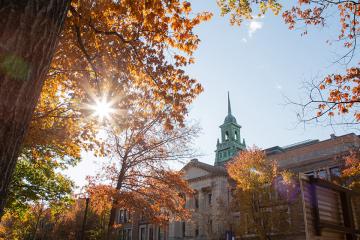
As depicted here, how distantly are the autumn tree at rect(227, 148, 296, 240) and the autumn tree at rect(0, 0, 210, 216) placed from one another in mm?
15843

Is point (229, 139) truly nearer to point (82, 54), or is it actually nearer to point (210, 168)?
point (210, 168)

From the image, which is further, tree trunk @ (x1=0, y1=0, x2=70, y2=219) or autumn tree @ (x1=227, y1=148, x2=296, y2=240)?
autumn tree @ (x1=227, y1=148, x2=296, y2=240)

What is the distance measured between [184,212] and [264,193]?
715 centimetres

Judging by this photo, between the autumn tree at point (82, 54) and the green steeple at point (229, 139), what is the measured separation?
67215 millimetres

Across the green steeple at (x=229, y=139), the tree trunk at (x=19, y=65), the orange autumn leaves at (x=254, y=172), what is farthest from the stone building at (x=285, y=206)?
the green steeple at (x=229, y=139)

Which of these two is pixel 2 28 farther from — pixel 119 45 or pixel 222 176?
pixel 222 176

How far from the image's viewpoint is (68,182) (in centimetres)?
2286

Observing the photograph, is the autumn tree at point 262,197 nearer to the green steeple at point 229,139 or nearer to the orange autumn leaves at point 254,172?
the orange autumn leaves at point 254,172

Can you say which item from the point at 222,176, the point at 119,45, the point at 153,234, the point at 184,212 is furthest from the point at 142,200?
the point at 153,234

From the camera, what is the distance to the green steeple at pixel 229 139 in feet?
255

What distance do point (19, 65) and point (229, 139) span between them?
78733 millimetres

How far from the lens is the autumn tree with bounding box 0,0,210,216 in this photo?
2.05 m

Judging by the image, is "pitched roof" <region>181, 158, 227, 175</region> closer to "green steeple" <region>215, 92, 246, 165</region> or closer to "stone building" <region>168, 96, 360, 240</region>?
"stone building" <region>168, 96, 360, 240</region>

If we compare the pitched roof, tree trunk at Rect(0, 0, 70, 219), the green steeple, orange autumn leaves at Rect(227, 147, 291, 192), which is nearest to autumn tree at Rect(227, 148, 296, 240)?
orange autumn leaves at Rect(227, 147, 291, 192)
